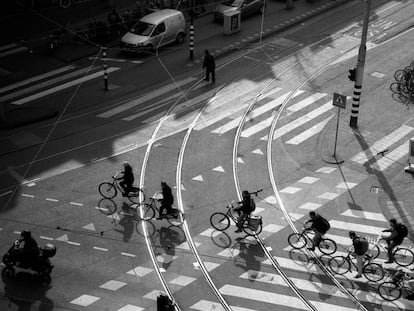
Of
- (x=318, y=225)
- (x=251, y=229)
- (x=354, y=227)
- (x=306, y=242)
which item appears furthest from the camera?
(x=354, y=227)

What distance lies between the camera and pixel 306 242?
937 inches

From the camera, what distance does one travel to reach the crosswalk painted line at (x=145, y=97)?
33.6 m

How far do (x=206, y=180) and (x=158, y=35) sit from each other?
48.9ft

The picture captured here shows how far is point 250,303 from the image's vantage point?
69.5 ft

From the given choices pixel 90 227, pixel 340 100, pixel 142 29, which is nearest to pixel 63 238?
pixel 90 227

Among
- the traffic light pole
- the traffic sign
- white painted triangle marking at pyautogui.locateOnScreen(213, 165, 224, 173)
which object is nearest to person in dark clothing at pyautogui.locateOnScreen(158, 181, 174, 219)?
white painted triangle marking at pyautogui.locateOnScreen(213, 165, 224, 173)

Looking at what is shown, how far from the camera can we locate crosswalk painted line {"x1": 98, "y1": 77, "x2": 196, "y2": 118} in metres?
33.6

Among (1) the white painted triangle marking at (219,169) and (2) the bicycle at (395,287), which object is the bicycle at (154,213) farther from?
(2) the bicycle at (395,287)

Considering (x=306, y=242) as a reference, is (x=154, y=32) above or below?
above

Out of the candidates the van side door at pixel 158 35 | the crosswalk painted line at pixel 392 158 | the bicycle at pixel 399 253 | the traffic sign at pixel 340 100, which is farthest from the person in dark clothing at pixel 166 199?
the van side door at pixel 158 35

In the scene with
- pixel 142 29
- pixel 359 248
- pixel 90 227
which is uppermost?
pixel 359 248

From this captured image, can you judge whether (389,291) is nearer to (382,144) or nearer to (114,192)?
(382,144)

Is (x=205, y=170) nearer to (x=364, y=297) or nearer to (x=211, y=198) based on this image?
(x=211, y=198)

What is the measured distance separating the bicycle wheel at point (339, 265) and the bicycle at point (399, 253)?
956mm
